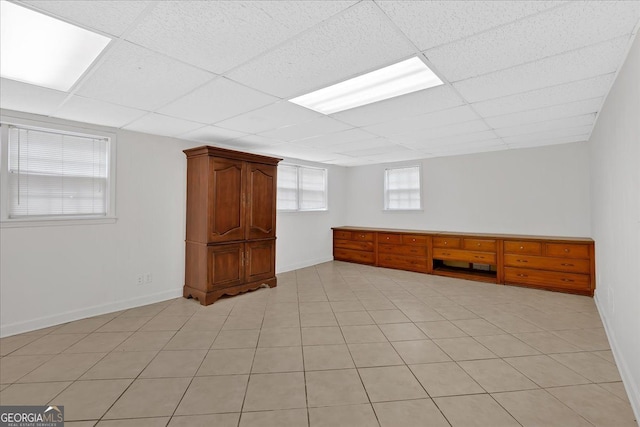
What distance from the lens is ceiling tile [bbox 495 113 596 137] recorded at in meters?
3.51

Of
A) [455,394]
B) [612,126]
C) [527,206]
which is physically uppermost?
[612,126]

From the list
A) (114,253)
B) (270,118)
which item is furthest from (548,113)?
(114,253)

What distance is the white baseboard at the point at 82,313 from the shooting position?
3059 millimetres

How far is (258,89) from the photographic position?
2.52m

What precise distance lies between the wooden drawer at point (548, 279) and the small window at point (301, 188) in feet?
12.9

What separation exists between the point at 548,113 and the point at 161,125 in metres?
4.50

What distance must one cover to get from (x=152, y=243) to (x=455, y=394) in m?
3.99

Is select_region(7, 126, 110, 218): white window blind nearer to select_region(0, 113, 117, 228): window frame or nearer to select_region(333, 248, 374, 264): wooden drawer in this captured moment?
select_region(0, 113, 117, 228): window frame

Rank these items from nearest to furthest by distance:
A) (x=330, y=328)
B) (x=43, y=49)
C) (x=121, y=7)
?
(x=121, y=7) < (x=43, y=49) < (x=330, y=328)

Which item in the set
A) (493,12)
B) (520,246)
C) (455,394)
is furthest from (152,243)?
(520,246)

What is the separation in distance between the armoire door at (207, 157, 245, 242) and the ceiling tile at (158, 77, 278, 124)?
3.02ft

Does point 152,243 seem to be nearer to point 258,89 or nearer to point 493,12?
point 258,89

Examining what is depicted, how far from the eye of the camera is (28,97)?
269 centimetres

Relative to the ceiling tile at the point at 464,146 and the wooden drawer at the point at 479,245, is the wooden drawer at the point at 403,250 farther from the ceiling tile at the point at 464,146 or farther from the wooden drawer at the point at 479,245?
the ceiling tile at the point at 464,146
